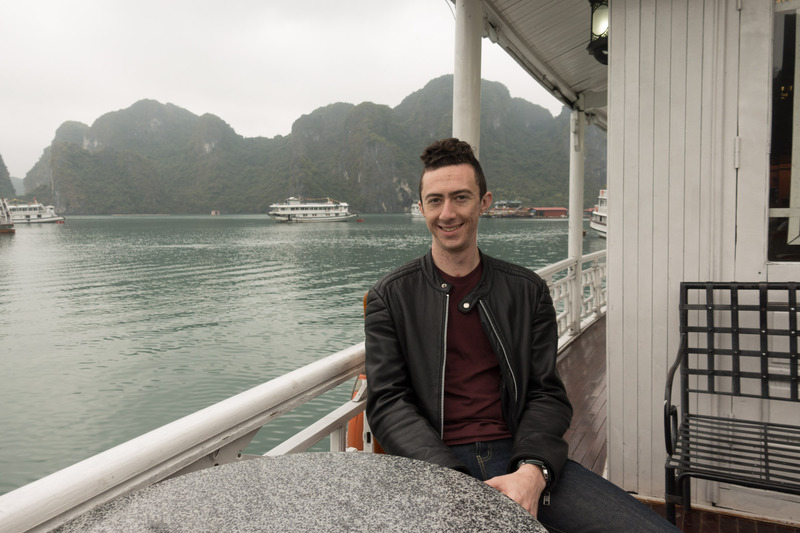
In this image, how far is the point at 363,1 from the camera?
421ft

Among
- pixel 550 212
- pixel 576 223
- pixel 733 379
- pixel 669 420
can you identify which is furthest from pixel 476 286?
pixel 550 212

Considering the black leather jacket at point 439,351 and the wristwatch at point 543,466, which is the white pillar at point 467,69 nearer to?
the black leather jacket at point 439,351

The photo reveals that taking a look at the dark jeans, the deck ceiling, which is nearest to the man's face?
the dark jeans

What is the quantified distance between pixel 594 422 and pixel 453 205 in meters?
2.25

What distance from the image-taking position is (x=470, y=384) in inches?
49.2

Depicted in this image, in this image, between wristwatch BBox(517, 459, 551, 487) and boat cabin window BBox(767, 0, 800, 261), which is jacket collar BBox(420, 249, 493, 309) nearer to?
wristwatch BBox(517, 459, 551, 487)

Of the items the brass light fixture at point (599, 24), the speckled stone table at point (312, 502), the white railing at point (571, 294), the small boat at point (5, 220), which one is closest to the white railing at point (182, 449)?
the speckled stone table at point (312, 502)

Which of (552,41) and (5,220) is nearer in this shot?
(552,41)

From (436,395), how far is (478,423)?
13 centimetres

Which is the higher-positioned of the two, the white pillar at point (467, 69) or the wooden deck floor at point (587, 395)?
the white pillar at point (467, 69)

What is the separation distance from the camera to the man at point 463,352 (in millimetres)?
1173

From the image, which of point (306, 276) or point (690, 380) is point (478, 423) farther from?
point (306, 276)

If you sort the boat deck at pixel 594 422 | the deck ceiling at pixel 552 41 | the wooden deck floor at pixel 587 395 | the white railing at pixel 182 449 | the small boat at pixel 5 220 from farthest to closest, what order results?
the small boat at pixel 5 220, the deck ceiling at pixel 552 41, the wooden deck floor at pixel 587 395, the boat deck at pixel 594 422, the white railing at pixel 182 449

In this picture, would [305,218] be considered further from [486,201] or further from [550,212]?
[486,201]
